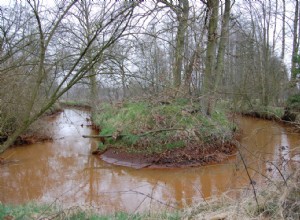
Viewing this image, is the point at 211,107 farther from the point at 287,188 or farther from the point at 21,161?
the point at 287,188

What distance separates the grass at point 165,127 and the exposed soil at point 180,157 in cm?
22

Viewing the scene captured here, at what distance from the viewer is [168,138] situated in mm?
9969

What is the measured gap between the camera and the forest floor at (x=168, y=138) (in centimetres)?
948

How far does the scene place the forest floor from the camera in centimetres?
948

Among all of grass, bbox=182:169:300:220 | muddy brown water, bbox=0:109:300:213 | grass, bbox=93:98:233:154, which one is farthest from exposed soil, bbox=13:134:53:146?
grass, bbox=182:169:300:220

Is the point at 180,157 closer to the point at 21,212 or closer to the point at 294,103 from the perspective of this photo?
the point at 21,212

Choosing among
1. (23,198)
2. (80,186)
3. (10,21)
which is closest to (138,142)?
(80,186)

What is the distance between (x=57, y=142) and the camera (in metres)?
13.4

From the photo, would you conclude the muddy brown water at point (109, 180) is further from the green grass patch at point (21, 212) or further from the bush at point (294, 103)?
the bush at point (294, 103)

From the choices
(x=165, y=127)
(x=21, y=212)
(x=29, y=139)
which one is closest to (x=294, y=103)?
(x=165, y=127)

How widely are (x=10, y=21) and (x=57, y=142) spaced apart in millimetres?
9984

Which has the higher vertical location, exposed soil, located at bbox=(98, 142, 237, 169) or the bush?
the bush

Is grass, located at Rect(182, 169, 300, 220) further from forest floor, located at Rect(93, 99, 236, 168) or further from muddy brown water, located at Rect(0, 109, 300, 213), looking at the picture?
forest floor, located at Rect(93, 99, 236, 168)

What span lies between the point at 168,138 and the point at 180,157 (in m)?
0.88
